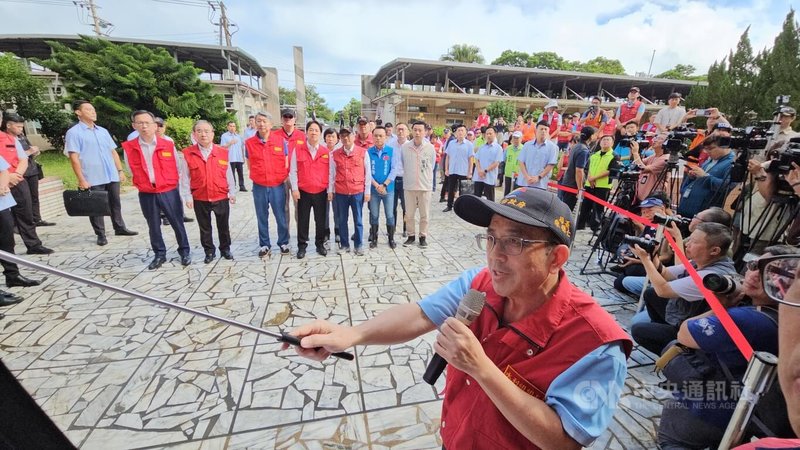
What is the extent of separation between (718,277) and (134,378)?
4394 mm

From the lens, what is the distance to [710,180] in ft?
15.0

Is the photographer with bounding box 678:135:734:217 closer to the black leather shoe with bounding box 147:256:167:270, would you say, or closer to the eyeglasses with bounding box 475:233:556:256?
the eyeglasses with bounding box 475:233:556:256

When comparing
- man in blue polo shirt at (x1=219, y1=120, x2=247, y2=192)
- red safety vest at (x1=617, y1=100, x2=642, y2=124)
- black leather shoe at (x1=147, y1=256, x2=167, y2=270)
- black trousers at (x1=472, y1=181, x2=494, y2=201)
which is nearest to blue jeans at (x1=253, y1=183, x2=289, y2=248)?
black leather shoe at (x1=147, y1=256, x2=167, y2=270)

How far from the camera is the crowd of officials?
4.40 ft

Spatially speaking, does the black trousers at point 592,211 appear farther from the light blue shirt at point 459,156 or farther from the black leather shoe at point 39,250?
the black leather shoe at point 39,250

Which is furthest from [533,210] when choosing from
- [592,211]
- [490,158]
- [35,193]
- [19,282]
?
[35,193]

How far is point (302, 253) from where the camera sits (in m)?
5.61

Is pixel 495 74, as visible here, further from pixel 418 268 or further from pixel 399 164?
pixel 418 268

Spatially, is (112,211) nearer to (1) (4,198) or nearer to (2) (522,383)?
(1) (4,198)

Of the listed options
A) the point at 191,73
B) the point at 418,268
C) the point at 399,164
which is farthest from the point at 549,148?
the point at 191,73

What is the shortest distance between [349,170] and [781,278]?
5010mm

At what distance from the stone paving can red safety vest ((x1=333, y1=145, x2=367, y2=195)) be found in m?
1.27

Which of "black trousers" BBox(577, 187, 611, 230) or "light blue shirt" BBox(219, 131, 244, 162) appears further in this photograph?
"light blue shirt" BBox(219, 131, 244, 162)

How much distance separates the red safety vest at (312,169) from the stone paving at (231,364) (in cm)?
125
